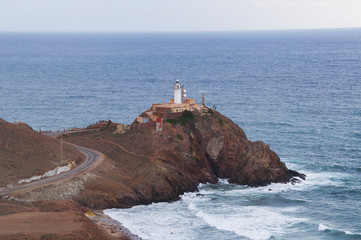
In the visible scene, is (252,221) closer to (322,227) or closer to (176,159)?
(322,227)

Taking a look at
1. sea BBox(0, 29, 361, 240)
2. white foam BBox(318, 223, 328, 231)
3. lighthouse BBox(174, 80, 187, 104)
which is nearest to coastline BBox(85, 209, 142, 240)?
sea BBox(0, 29, 361, 240)

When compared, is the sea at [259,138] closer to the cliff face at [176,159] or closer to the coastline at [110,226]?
the coastline at [110,226]

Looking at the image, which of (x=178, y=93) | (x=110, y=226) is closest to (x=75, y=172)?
(x=110, y=226)

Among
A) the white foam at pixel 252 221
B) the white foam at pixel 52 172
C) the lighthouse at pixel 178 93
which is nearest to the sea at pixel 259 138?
the white foam at pixel 252 221

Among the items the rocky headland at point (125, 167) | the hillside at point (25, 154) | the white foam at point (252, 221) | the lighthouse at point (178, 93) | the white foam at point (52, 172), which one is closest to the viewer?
the white foam at point (252, 221)

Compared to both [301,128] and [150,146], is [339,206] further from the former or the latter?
[301,128]

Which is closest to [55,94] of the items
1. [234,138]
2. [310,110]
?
[310,110]

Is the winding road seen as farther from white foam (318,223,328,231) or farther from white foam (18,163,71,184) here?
white foam (318,223,328,231)
